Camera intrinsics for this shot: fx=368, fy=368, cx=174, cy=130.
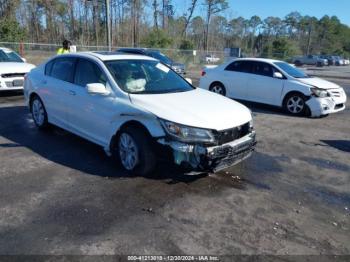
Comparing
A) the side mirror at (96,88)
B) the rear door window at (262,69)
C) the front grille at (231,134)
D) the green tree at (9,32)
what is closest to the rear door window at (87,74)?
the side mirror at (96,88)

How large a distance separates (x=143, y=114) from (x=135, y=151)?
1.72ft

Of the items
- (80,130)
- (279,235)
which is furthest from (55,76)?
(279,235)

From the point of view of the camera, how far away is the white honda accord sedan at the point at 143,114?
462cm

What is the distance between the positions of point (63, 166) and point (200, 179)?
2.06 m

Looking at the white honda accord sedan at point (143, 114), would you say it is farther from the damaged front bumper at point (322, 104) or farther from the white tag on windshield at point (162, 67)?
the damaged front bumper at point (322, 104)

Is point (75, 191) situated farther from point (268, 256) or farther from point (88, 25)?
point (88, 25)

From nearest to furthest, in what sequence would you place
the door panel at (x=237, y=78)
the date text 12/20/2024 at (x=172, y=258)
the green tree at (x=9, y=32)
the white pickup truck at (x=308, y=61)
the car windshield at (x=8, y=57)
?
the date text 12/20/2024 at (x=172, y=258) → the door panel at (x=237, y=78) → the car windshield at (x=8, y=57) → the green tree at (x=9, y=32) → the white pickup truck at (x=308, y=61)

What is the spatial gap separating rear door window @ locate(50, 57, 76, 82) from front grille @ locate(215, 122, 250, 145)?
2.93 metres

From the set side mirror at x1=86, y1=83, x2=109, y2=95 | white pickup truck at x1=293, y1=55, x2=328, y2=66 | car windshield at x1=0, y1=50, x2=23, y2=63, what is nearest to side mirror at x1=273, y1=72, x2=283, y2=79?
side mirror at x1=86, y1=83, x2=109, y2=95

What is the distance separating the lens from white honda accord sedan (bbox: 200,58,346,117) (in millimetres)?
10086

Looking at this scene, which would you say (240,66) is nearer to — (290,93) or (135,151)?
(290,93)

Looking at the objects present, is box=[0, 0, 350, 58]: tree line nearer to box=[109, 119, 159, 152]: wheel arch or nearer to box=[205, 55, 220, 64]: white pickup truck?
box=[205, 55, 220, 64]: white pickup truck

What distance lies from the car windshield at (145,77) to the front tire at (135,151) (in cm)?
69

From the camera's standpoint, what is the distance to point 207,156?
14.9 feet
